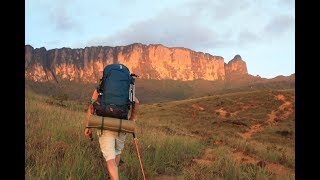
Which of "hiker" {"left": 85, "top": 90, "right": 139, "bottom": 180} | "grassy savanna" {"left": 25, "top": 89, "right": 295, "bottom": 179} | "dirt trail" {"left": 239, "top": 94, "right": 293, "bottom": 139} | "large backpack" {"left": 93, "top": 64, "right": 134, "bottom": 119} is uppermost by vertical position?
"large backpack" {"left": 93, "top": 64, "right": 134, "bottom": 119}

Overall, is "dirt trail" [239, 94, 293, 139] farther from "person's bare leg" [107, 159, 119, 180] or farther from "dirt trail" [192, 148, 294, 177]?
"person's bare leg" [107, 159, 119, 180]

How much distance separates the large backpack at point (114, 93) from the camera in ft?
18.8

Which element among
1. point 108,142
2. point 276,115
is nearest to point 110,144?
point 108,142

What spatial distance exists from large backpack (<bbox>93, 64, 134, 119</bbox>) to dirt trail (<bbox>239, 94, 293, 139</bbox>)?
30177mm

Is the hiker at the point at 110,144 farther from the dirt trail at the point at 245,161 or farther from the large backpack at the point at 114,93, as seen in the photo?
the dirt trail at the point at 245,161

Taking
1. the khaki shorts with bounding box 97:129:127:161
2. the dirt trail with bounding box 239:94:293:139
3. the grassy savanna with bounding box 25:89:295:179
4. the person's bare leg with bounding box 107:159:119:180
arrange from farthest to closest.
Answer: the dirt trail with bounding box 239:94:293:139 → the grassy savanna with bounding box 25:89:295:179 → the khaki shorts with bounding box 97:129:127:161 → the person's bare leg with bounding box 107:159:119:180

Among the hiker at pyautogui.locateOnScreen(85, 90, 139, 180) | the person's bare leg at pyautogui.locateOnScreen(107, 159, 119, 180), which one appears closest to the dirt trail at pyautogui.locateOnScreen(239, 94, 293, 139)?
the hiker at pyautogui.locateOnScreen(85, 90, 139, 180)

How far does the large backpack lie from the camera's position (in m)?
5.73

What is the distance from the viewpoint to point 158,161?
8.93 meters

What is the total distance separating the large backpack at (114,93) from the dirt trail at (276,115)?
3018cm

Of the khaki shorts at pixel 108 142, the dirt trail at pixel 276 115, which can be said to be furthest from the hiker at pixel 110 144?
the dirt trail at pixel 276 115

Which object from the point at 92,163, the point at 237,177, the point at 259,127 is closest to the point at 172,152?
the point at 237,177
